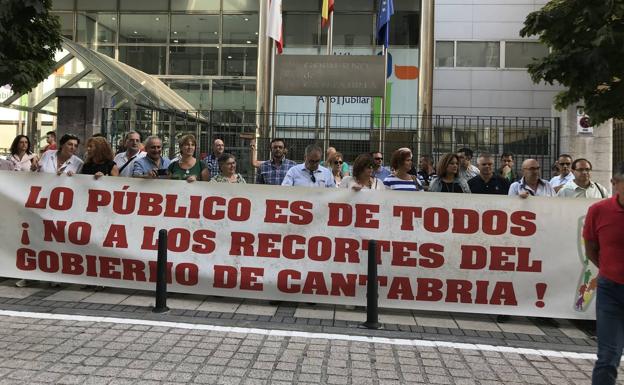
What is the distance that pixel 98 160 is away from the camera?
6.62 m

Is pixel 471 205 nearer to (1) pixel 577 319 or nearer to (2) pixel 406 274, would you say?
(2) pixel 406 274

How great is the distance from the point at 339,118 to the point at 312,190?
33.8ft

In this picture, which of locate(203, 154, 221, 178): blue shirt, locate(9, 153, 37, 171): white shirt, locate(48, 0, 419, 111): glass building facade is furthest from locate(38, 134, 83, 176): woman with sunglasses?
locate(48, 0, 419, 111): glass building facade

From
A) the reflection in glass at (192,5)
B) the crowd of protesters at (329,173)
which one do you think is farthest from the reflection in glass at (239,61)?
the crowd of protesters at (329,173)

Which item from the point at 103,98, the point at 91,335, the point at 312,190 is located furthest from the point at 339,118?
the point at 91,335

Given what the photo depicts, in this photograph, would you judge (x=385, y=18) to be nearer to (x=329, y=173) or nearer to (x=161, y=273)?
(x=329, y=173)

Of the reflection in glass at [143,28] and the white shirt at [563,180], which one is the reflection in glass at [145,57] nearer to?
the reflection in glass at [143,28]

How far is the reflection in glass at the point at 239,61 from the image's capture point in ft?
72.2

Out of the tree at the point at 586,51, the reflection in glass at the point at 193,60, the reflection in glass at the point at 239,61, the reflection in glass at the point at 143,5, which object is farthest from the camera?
the reflection in glass at the point at 143,5

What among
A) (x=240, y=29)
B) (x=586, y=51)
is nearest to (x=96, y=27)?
(x=240, y=29)

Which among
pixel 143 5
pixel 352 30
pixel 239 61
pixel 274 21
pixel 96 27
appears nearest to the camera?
pixel 274 21

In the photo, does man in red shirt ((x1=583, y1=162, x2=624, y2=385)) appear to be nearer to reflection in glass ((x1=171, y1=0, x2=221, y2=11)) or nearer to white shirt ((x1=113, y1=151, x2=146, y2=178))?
white shirt ((x1=113, y1=151, x2=146, y2=178))

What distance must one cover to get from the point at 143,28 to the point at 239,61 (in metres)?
4.40

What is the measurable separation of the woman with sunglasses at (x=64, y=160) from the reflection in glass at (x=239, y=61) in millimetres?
15388
